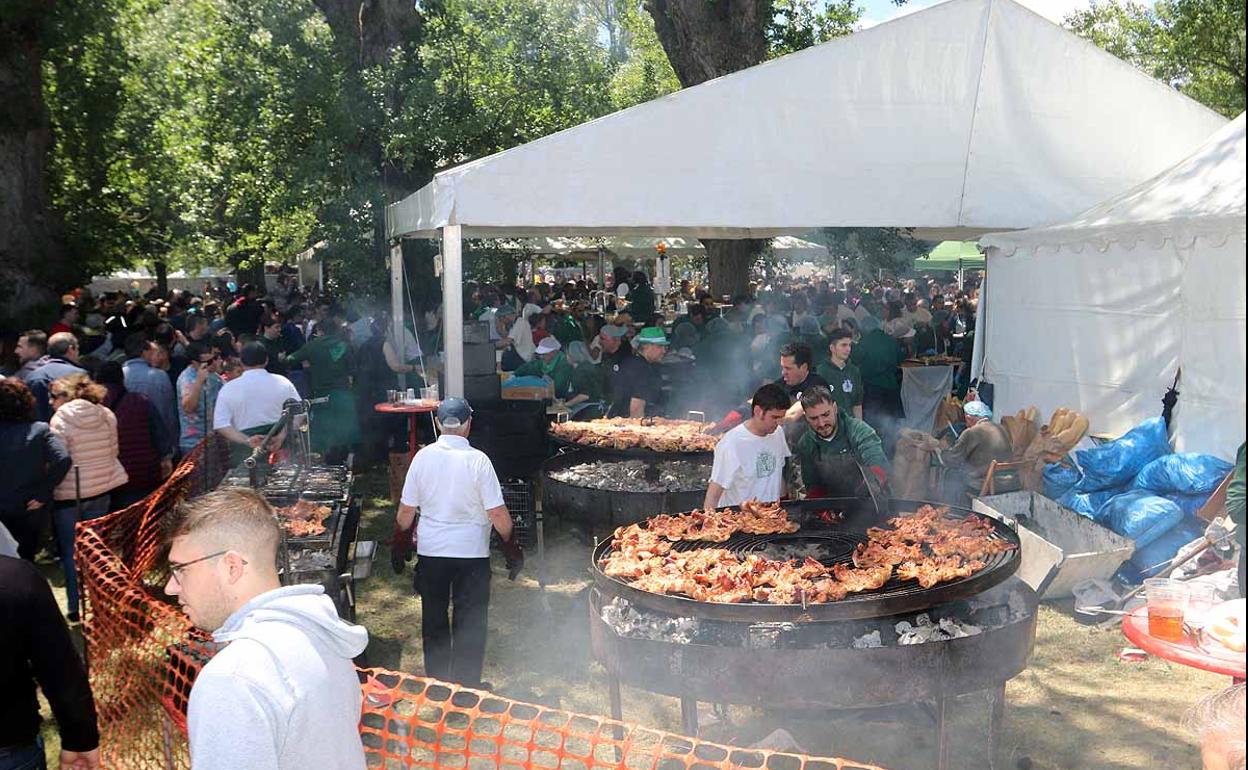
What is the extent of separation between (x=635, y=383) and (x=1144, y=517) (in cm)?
488

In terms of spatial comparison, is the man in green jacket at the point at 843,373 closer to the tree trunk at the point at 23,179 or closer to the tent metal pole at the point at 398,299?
the tent metal pole at the point at 398,299

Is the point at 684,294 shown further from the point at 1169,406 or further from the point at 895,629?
the point at 895,629

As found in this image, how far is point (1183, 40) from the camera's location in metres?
21.4

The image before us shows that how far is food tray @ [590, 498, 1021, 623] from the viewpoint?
4.66 meters

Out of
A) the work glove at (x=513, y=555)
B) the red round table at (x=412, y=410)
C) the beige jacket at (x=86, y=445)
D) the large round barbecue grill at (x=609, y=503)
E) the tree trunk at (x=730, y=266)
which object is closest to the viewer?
the work glove at (x=513, y=555)

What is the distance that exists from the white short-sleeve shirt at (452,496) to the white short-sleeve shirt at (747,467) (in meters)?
1.57

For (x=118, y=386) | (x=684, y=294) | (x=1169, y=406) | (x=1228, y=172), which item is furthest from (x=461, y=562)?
(x=684, y=294)

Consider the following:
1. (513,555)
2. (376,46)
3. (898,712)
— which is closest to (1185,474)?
(898,712)

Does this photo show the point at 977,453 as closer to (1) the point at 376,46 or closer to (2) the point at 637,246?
(1) the point at 376,46

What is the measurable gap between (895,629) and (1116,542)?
3586 mm

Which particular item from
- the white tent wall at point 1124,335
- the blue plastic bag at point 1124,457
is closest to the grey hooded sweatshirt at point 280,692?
the white tent wall at point 1124,335

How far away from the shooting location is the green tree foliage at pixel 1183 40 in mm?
20203

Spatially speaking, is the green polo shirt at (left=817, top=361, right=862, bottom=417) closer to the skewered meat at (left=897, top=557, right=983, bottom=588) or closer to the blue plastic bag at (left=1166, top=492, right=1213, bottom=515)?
the blue plastic bag at (left=1166, top=492, right=1213, bottom=515)

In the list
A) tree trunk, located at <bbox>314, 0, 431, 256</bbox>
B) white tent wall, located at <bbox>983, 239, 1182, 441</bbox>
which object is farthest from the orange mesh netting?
tree trunk, located at <bbox>314, 0, 431, 256</bbox>
